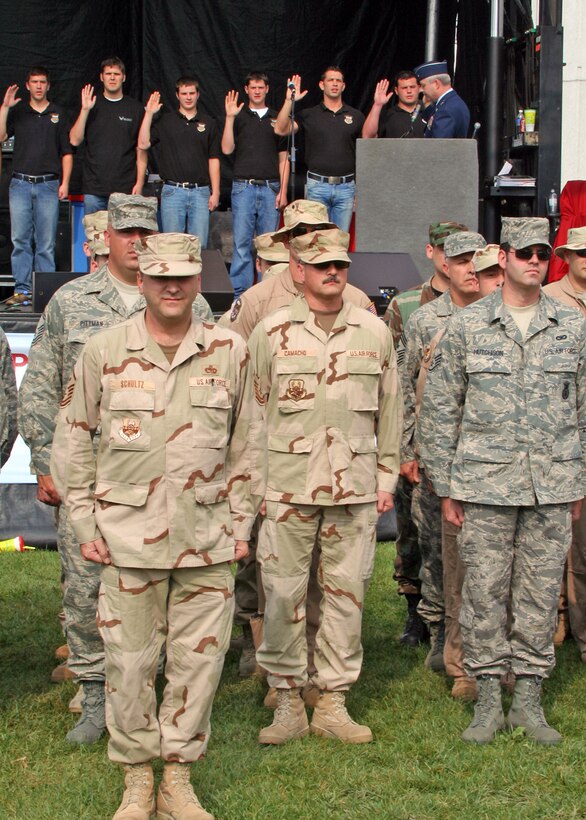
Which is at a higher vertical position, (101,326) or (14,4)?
(14,4)

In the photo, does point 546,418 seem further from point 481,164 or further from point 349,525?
point 481,164

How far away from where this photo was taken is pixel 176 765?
4.96 metres

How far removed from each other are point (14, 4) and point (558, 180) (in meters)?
7.28

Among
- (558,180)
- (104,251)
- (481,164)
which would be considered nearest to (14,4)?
(481,164)

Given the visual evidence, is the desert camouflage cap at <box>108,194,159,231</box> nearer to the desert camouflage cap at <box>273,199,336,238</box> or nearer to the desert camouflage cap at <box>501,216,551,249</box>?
the desert camouflage cap at <box>273,199,336,238</box>

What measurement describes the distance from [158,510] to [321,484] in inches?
47.0

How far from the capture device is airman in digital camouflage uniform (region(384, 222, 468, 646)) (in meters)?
7.43

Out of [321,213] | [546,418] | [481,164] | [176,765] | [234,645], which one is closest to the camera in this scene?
[176,765]

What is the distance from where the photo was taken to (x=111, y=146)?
1361 centimetres

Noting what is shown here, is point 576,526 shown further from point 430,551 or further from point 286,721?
point 286,721

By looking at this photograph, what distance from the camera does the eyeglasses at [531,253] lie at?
5.86 metres

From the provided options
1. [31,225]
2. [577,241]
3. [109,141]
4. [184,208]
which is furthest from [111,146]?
[577,241]

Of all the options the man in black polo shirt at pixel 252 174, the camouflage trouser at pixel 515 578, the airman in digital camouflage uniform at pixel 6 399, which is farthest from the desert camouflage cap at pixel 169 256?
the man in black polo shirt at pixel 252 174

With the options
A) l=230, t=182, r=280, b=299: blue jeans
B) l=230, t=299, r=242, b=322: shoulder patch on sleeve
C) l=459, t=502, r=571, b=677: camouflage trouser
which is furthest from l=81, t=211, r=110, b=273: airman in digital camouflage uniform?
l=230, t=182, r=280, b=299: blue jeans
